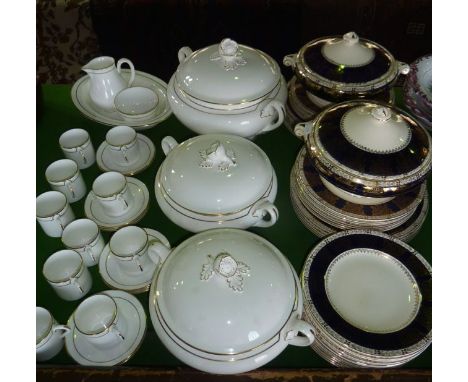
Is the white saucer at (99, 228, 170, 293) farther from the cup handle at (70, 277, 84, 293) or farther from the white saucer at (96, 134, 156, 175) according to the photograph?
the white saucer at (96, 134, 156, 175)

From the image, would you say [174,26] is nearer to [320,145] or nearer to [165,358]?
[320,145]

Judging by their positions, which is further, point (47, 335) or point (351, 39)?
point (351, 39)

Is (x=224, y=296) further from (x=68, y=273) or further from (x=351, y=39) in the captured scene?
(x=351, y=39)

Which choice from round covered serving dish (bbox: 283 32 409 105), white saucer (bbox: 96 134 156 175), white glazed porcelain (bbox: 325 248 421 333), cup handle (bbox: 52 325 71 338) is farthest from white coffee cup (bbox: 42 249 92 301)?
round covered serving dish (bbox: 283 32 409 105)

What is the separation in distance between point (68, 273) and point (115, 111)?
1.96ft

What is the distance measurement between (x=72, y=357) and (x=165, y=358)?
20cm

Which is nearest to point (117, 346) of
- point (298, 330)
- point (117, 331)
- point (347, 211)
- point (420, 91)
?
point (117, 331)

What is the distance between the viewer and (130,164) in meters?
1.18

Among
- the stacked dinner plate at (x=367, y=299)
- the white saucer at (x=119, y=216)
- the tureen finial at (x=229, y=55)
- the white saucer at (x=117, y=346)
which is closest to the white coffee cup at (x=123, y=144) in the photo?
the white saucer at (x=119, y=216)

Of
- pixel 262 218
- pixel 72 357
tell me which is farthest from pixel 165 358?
pixel 262 218

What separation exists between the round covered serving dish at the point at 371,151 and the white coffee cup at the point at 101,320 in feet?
1.87

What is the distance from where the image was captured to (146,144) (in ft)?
4.04

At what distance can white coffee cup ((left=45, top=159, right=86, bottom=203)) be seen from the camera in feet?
3.45

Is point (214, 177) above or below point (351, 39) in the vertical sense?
below
